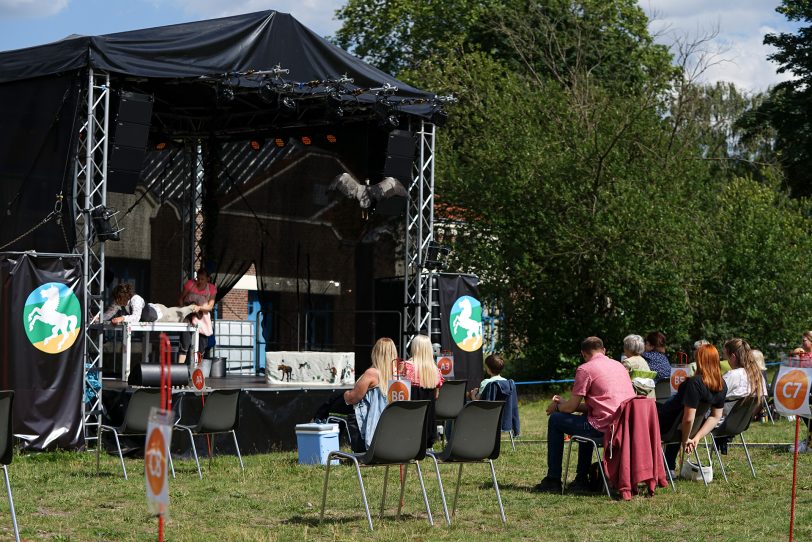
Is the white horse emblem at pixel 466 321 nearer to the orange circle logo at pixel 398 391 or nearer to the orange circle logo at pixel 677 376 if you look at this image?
the orange circle logo at pixel 677 376

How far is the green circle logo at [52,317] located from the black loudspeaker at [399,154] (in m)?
4.84

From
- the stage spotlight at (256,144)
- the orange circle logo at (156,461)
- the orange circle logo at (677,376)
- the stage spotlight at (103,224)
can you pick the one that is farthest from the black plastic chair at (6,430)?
the stage spotlight at (256,144)

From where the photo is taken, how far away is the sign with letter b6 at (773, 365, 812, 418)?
23.9 feet

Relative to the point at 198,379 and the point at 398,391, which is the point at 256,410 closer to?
the point at 198,379

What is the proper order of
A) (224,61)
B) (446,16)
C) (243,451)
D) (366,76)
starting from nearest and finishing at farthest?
(243,451) → (224,61) → (366,76) → (446,16)

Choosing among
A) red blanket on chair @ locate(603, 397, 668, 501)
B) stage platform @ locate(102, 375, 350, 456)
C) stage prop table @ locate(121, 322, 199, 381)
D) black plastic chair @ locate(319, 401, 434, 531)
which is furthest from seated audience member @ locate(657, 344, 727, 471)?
stage prop table @ locate(121, 322, 199, 381)

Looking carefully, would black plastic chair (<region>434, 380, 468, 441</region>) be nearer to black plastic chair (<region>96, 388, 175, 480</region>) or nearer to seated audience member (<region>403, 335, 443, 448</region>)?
seated audience member (<region>403, 335, 443, 448</region>)

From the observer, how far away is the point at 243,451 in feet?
43.1

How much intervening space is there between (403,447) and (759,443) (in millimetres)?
7243

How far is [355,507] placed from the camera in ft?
29.0

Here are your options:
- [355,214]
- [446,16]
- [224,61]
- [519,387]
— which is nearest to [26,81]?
[224,61]

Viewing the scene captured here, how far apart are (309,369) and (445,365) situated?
2057 millimetres

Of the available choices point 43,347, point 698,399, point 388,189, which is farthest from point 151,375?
point 698,399

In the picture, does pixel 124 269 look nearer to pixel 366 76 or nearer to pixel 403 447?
pixel 366 76
